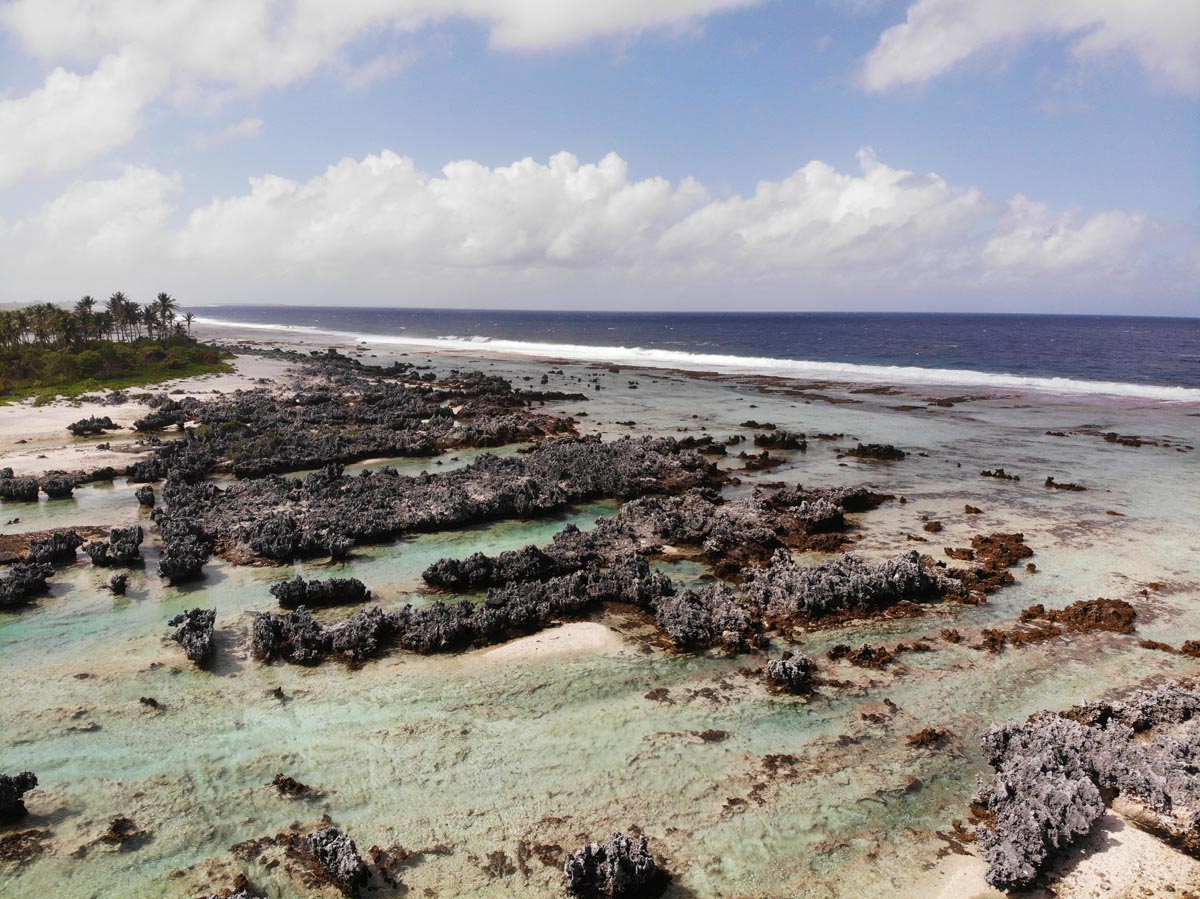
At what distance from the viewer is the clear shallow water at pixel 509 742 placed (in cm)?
783

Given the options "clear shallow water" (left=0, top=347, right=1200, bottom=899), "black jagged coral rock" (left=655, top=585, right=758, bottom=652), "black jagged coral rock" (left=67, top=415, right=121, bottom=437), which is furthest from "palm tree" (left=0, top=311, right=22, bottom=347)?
"black jagged coral rock" (left=655, top=585, right=758, bottom=652)

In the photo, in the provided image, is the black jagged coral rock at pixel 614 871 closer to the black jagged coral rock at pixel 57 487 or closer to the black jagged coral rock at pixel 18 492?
the black jagged coral rock at pixel 57 487

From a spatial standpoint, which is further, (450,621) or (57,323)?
(57,323)

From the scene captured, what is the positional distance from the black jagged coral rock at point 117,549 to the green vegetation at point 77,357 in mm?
34477

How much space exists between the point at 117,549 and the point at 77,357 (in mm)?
47789

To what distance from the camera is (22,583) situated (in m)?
14.8

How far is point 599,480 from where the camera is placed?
79.6ft

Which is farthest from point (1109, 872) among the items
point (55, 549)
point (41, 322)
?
point (41, 322)

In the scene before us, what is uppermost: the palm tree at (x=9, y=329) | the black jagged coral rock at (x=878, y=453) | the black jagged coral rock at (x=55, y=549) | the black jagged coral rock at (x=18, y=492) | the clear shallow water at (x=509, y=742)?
the palm tree at (x=9, y=329)

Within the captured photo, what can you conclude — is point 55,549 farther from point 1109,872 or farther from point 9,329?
point 9,329

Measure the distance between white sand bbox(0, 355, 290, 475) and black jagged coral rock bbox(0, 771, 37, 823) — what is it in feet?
72.6

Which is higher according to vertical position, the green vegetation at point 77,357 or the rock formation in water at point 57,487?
the green vegetation at point 77,357

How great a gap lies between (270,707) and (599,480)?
14.8 m

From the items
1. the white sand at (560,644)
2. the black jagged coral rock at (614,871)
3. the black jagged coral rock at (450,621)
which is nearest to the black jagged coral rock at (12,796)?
the black jagged coral rock at (450,621)
